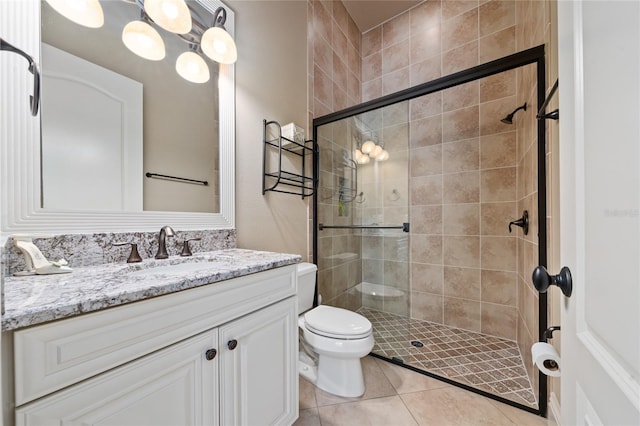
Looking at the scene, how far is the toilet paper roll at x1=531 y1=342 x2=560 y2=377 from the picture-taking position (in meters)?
0.93

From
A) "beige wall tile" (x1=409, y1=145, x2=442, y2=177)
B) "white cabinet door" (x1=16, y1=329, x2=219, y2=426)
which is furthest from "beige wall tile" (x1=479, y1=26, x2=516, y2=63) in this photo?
"white cabinet door" (x1=16, y1=329, x2=219, y2=426)

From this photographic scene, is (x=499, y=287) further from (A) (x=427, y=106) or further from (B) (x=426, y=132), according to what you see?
(A) (x=427, y=106)

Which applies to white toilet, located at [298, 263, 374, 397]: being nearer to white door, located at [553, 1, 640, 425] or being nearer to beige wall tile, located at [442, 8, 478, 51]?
white door, located at [553, 1, 640, 425]

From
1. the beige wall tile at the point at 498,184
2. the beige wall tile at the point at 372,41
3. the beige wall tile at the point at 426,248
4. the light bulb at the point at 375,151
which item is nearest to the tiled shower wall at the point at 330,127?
the light bulb at the point at 375,151

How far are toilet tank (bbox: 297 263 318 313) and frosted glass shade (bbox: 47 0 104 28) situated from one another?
1502 mm

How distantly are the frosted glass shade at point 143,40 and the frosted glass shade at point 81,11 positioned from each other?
0.10 metres

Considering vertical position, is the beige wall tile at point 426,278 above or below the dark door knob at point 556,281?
below

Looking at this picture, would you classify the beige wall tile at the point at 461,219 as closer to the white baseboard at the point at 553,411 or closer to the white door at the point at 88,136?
the white baseboard at the point at 553,411

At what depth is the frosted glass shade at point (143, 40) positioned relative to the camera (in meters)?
1.10

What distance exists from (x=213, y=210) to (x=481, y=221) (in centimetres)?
218

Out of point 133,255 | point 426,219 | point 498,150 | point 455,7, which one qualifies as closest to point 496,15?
point 455,7

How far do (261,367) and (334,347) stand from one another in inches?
21.3

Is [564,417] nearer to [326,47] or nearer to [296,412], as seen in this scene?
[296,412]

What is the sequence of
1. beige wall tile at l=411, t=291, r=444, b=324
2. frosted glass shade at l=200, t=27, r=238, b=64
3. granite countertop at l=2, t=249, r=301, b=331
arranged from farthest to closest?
1. beige wall tile at l=411, t=291, r=444, b=324
2. frosted glass shade at l=200, t=27, r=238, b=64
3. granite countertop at l=2, t=249, r=301, b=331
